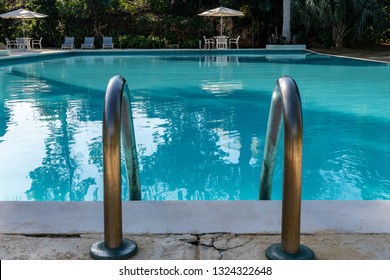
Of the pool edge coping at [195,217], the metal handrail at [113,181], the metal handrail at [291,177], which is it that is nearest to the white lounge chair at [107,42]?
the pool edge coping at [195,217]

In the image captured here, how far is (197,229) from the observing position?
234 centimetres

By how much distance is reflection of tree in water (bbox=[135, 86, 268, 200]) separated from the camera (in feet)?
16.8

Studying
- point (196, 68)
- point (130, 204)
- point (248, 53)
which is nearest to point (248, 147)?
point (130, 204)

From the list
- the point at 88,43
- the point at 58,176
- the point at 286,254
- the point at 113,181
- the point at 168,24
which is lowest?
the point at 58,176

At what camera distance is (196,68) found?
53.9 feet

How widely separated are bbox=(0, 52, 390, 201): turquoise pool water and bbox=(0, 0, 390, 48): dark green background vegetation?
40.5ft

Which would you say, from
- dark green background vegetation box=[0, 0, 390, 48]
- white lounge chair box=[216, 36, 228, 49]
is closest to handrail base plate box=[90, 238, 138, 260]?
white lounge chair box=[216, 36, 228, 49]

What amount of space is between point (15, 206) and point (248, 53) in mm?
21864

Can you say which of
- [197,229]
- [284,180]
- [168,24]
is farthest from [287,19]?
[284,180]

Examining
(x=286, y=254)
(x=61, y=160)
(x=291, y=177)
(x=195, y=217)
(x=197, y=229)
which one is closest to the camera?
(x=291, y=177)

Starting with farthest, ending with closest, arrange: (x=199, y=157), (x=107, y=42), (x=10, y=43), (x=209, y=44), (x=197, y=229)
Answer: (x=107, y=42)
(x=209, y=44)
(x=10, y=43)
(x=199, y=157)
(x=197, y=229)

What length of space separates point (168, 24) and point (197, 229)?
2551cm

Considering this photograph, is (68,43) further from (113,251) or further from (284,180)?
(284,180)

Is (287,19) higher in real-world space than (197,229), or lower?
higher
